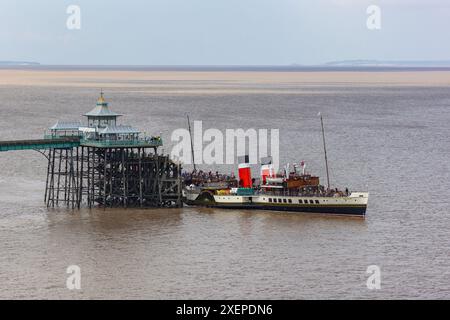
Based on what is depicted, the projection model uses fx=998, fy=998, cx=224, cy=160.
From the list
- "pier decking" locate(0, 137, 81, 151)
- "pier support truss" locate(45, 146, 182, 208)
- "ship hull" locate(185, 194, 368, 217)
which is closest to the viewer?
"ship hull" locate(185, 194, 368, 217)

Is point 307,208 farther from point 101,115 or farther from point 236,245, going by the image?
point 101,115

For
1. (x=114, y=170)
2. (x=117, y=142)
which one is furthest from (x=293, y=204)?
(x=114, y=170)

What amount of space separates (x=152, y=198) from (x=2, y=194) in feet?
44.1

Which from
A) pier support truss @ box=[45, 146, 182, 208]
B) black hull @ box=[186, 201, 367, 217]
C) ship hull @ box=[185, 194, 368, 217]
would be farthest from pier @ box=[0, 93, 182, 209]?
black hull @ box=[186, 201, 367, 217]

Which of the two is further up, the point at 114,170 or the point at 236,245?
the point at 114,170

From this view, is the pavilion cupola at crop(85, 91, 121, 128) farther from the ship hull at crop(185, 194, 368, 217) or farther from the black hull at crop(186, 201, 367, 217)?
the black hull at crop(186, 201, 367, 217)

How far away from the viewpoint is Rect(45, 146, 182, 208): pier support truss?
79812 mm

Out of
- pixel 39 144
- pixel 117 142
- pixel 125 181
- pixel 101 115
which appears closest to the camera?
pixel 117 142

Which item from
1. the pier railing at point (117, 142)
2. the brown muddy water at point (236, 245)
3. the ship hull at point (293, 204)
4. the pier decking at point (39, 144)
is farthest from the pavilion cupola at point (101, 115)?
the ship hull at point (293, 204)

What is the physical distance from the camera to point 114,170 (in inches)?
3214

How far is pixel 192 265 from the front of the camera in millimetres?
59500

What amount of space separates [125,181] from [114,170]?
175 cm
